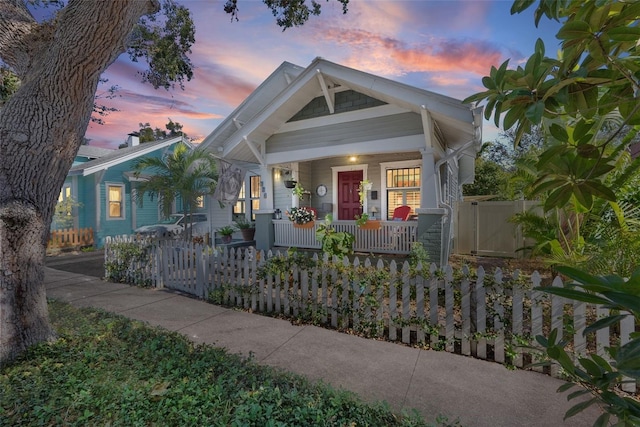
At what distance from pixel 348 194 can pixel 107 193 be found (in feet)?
36.6

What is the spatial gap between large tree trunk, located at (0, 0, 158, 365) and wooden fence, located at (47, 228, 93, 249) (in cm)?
1102

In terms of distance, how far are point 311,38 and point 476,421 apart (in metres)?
8.77

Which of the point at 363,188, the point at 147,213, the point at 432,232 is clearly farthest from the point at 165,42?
the point at 147,213

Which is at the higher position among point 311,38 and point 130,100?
point 311,38

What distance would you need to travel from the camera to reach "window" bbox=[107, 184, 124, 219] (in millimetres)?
14297

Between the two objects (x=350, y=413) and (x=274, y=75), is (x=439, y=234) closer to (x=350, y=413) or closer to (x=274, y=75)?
(x=350, y=413)

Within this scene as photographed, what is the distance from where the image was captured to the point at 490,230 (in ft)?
33.9

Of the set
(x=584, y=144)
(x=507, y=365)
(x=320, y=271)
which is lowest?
(x=507, y=365)

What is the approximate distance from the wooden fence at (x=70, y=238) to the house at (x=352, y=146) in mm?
7342

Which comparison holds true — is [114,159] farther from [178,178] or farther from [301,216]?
[301,216]

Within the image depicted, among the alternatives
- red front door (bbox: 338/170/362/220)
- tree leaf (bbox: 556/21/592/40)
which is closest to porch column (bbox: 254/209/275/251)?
red front door (bbox: 338/170/362/220)

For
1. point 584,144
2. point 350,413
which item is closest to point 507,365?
point 350,413

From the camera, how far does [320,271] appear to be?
4.74m

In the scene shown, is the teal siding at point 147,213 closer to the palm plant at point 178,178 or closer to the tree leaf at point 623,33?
the palm plant at point 178,178
